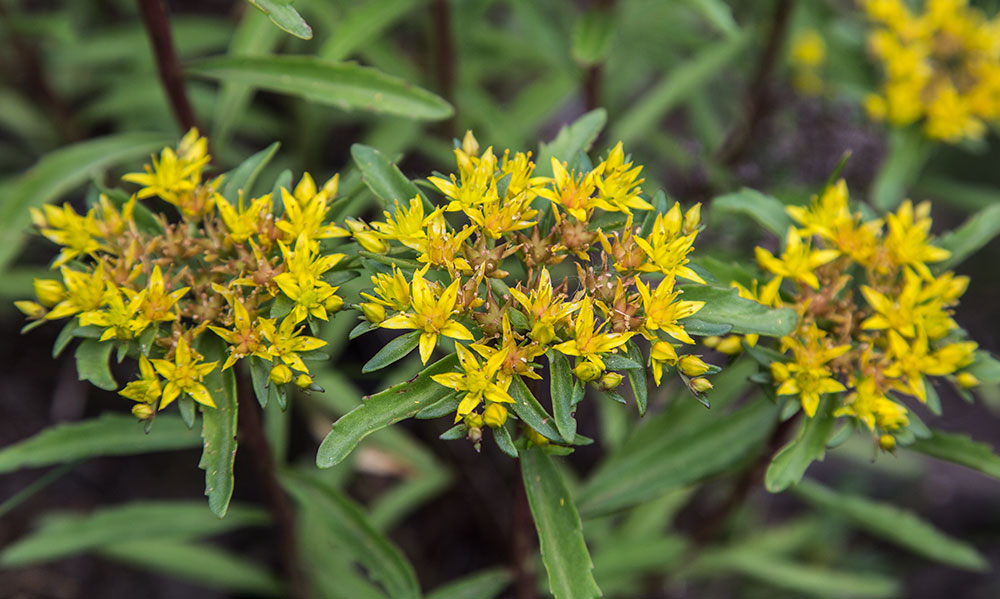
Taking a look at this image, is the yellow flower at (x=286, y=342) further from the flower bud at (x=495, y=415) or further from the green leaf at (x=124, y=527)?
the green leaf at (x=124, y=527)

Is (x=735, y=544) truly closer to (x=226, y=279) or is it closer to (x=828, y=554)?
(x=828, y=554)

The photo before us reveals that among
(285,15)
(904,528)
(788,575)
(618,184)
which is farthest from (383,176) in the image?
(788,575)

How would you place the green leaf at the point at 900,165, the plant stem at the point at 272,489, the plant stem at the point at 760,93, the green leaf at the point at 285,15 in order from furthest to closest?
the plant stem at the point at 760,93 → the green leaf at the point at 900,165 → the plant stem at the point at 272,489 → the green leaf at the point at 285,15

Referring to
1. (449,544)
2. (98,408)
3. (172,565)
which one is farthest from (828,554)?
(98,408)

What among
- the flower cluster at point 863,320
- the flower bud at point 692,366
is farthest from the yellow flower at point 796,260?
the flower bud at point 692,366

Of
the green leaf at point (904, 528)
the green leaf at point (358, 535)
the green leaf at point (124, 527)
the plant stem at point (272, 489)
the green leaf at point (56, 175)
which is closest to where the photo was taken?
the plant stem at point (272, 489)

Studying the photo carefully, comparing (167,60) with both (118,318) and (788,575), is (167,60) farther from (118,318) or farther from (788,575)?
(788,575)

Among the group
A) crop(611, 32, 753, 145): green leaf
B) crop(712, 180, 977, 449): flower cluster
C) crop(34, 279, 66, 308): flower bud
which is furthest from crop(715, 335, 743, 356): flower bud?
crop(611, 32, 753, 145): green leaf
